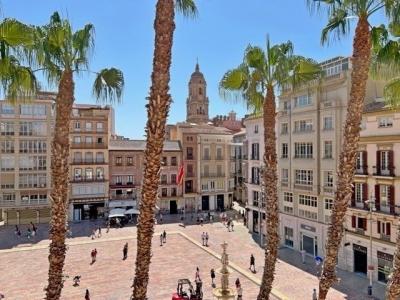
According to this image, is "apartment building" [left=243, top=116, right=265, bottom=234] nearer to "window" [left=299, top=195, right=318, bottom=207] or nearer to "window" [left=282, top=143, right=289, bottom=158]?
"window" [left=282, top=143, right=289, bottom=158]

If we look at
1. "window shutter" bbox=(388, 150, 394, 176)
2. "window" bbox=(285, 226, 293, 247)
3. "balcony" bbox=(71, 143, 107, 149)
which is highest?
"balcony" bbox=(71, 143, 107, 149)

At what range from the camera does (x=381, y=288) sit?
2814 centimetres

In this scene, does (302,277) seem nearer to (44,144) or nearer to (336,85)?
(336,85)

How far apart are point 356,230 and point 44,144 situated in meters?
44.1

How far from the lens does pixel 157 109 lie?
9.61m

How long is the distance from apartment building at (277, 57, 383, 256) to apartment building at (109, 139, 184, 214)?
24.0m

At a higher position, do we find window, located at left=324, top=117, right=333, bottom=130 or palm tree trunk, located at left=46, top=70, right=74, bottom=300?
window, located at left=324, top=117, right=333, bottom=130

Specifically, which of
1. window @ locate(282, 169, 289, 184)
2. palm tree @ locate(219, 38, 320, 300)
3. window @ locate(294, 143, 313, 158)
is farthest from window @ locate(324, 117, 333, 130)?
palm tree @ locate(219, 38, 320, 300)

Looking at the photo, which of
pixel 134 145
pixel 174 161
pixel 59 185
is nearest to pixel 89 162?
pixel 134 145

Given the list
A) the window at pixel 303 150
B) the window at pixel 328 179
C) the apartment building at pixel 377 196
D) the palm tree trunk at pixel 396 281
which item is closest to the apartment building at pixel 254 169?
the window at pixel 303 150

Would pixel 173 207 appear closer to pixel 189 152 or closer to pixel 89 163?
pixel 189 152

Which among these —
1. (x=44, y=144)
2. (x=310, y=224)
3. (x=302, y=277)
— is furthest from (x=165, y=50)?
(x=44, y=144)

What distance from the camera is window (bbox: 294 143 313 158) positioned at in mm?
36906

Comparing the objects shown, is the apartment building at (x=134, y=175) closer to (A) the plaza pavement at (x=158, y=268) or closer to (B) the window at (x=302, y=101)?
(A) the plaza pavement at (x=158, y=268)
